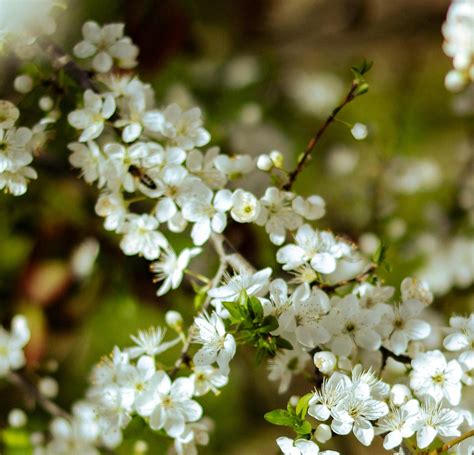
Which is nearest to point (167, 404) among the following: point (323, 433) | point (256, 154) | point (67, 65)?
point (323, 433)

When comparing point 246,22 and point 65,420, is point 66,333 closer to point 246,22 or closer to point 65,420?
point 65,420

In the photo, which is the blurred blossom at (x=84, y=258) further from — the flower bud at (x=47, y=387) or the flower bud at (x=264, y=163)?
the flower bud at (x=264, y=163)

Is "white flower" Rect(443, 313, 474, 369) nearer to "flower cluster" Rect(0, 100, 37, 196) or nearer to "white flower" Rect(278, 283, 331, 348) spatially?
"white flower" Rect(278, 283, 331, 348)

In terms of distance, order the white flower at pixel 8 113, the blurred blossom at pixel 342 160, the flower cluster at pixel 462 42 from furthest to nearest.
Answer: the blurred blossom at pixel 342 160 → the flower cluster at pixel 462 42 → the white flower at pixel 8 113

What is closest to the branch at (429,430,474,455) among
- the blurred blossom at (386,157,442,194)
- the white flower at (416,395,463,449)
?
the white flower at (416,395,463,449)

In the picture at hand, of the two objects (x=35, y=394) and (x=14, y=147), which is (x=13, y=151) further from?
(x=35, y=394)

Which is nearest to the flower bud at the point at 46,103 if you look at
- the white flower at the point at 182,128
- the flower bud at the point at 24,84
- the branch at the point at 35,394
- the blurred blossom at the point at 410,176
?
the flower bud at the point at 24,84

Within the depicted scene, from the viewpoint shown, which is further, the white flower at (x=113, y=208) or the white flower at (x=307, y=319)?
the white flower at (x=113, y=208)
